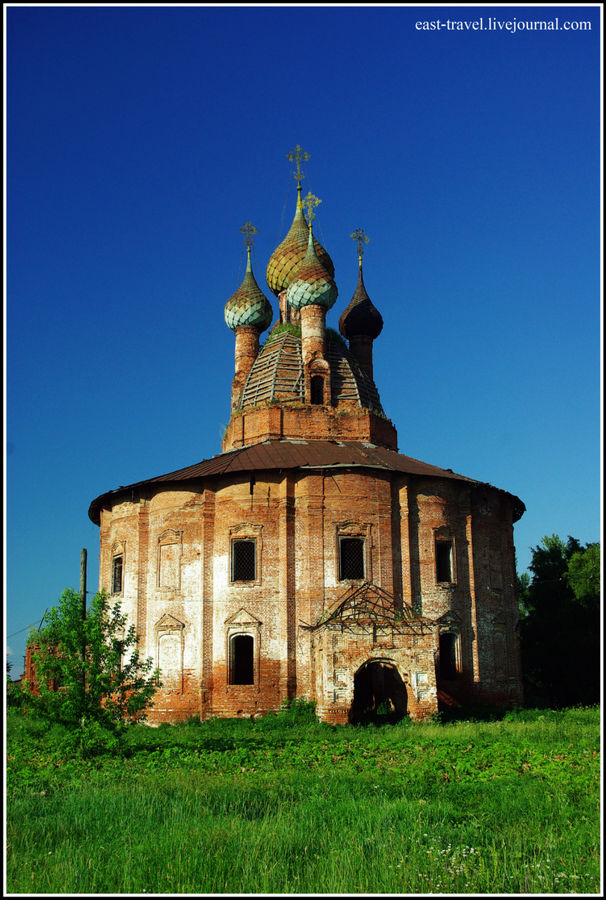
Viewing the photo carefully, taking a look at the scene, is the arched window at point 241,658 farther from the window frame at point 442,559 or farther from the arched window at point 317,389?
the arched window at point 317,389

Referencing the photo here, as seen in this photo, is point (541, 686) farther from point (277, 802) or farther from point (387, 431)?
point (277, 802)

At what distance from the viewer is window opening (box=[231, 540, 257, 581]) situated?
78.1ft

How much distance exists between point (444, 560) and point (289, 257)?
50.0ft

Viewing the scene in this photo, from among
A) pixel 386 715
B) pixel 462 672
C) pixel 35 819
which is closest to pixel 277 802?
pixel 35 819

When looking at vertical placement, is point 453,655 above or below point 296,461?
below

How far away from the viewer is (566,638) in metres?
32.4

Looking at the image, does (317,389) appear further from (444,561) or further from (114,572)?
(114,572)

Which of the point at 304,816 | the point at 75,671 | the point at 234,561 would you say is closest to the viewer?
the point at 304,816

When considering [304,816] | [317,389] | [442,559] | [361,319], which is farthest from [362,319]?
[304,816]

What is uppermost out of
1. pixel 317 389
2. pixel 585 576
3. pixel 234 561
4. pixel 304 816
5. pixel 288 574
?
pixel 317 389

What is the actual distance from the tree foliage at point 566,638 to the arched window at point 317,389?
14.6 meters

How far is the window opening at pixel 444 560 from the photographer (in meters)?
25.0

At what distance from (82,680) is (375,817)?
24.3 ft

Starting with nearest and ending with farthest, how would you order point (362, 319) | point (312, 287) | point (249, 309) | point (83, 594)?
point (83, 594) < point (312, 287) < point (249, 309) < point (362, 319)
